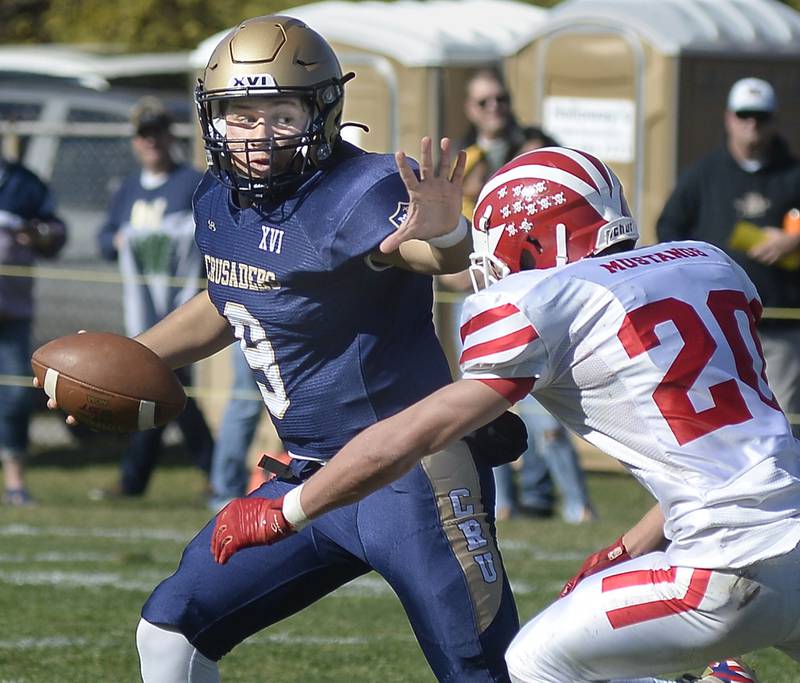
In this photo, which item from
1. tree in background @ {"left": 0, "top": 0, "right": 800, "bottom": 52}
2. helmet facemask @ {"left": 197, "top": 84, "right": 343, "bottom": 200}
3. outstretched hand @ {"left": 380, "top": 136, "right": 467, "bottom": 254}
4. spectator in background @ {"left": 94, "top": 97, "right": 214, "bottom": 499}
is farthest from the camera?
tree in background @ {"left": 0, "top": 0, "right": 800, "bottom": 52}

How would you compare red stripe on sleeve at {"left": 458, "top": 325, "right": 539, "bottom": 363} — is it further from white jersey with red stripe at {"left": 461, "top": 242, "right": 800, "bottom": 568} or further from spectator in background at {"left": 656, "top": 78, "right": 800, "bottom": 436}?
spectator in background at {"left": 656, "top": 78, "right": 800, "bottom": 436}

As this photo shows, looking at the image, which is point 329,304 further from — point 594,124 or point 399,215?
point 594,124

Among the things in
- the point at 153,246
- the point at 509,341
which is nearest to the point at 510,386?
the point at 509,341

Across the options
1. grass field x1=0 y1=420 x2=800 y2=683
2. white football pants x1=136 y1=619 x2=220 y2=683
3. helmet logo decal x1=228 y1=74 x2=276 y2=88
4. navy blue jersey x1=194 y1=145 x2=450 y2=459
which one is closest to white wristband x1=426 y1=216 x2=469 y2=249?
navy blue jersey x1=194 y1=145 x2=450 y2=459

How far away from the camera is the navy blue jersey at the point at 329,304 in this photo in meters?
3.67

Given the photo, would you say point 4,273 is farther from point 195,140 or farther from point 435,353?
point 435,353

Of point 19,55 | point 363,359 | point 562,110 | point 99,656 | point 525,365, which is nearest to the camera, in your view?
point 525,365

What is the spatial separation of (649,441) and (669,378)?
126 millimetres

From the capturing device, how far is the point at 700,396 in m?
3.17

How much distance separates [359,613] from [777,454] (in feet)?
10.3

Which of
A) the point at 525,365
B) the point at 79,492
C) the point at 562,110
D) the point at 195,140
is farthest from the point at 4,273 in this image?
the point at 525,365

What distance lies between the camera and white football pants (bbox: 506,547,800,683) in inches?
123

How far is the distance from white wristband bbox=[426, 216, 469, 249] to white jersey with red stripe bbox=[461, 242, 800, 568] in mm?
348

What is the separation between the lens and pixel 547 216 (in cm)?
337
